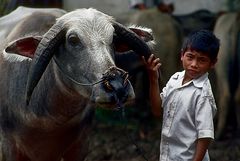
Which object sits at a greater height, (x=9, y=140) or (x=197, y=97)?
(x=197, y=97)

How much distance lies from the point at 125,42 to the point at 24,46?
69 cm

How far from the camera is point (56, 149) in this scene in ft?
18.2

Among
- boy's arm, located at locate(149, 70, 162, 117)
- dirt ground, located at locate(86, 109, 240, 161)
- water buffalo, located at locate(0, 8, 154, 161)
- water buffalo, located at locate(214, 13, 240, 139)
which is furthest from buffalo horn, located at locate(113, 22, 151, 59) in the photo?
water buffalo, located at locate(214, 13, 240, 139)

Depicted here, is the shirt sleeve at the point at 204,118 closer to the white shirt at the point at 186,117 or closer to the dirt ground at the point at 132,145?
the white shirt at the point at 186,117

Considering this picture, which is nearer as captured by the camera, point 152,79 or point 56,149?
point 152,79

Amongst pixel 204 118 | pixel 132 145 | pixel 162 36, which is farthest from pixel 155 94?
pixel 162 36

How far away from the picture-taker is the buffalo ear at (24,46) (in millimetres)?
5015

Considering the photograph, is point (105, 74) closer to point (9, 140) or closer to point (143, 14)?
A: point (9, 140)

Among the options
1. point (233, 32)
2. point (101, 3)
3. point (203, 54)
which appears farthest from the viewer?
point (101, 3)

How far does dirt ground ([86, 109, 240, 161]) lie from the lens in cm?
823

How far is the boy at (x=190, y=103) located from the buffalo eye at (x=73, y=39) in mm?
507

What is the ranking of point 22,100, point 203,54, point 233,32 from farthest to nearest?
1. point 233,32
2. point 22,100
3. point 203,54

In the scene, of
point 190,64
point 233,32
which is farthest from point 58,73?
point 233,32

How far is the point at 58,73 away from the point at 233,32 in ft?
14.6
